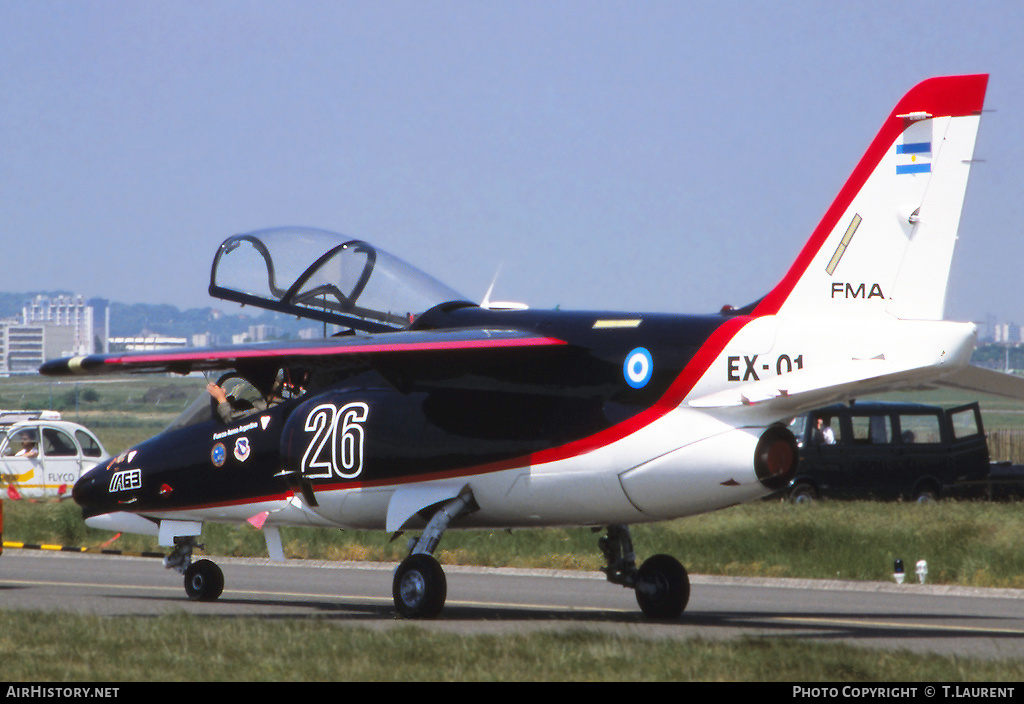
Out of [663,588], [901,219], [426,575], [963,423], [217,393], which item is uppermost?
[901,219]

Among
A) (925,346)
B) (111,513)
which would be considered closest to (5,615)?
(111,513)

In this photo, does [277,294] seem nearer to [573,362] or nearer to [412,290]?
[412,290]

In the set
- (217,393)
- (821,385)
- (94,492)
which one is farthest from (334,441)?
(821,385)

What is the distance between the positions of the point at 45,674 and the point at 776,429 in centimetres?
579

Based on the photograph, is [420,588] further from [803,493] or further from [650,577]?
[803,493]

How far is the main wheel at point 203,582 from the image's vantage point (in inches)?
572

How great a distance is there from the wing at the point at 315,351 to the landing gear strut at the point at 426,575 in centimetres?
145

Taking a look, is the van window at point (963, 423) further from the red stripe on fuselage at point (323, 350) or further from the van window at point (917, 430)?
the red stripe on fuselage at point (323, 350)

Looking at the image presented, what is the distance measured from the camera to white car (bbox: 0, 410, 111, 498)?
27.7 m

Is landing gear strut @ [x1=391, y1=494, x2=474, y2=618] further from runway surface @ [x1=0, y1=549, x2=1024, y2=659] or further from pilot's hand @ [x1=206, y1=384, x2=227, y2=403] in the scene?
pilot's hand @ [x1=206, y1=384, x2=227, y2=403]

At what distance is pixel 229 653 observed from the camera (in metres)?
9.70

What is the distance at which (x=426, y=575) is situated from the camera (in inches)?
473

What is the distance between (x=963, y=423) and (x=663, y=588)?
18.3 meters

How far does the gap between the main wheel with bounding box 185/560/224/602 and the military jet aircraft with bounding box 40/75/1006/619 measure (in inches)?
0.8
